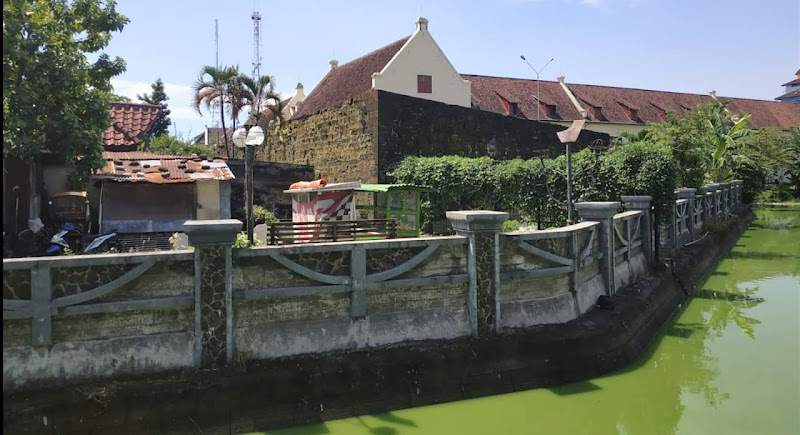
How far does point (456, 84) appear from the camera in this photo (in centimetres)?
2761

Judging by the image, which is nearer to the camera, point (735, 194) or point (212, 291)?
point (212, 291)

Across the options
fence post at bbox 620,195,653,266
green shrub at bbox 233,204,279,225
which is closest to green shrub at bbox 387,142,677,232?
fence post at bbox 620,195,653,266

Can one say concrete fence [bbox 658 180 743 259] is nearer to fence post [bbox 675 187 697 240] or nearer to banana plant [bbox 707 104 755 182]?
fence post [bbox 675 187 697 240]

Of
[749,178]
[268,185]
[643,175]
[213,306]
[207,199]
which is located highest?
[749,178]

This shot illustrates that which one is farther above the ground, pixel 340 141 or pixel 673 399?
pixel 340 141

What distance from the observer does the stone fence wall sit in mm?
5020

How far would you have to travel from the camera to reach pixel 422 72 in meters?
26.0

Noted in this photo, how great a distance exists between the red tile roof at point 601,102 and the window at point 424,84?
6.61 m

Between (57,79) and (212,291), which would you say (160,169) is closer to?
(57,79)

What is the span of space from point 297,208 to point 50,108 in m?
5.23

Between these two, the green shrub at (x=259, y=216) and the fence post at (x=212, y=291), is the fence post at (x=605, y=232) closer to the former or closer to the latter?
the fence post at (x=212, y=291)

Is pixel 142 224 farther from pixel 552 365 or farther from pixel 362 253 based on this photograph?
pixel 552 365

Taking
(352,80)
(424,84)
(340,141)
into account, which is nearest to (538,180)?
(340,141)

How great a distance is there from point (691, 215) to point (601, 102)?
25393mm
